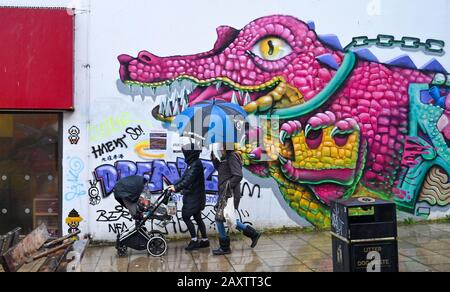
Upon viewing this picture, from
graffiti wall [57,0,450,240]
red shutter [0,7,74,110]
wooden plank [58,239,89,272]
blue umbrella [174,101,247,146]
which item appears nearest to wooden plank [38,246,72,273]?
wooden plank [58,239,89,272]

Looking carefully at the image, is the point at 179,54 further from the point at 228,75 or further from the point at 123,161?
the point at 123,161

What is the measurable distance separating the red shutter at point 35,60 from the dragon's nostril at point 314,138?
437cm

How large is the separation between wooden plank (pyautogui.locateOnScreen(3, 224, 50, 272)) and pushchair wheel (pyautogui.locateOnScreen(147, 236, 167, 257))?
1.98m

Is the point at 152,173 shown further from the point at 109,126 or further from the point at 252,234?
the point at 252,234

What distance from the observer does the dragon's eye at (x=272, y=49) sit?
31.9 ft

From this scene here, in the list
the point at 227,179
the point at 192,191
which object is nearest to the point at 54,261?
the point at 192,191

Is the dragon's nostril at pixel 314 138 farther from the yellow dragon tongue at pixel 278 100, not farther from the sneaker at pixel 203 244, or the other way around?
the sneaker at pixel 203 244

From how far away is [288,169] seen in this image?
9.69m

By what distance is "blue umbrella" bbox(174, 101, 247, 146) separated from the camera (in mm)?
9500

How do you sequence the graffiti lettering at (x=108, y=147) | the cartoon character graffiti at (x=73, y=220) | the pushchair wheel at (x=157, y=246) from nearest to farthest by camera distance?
the pushchair wheel at (x=157, y=246), the cartoon character graffiti at (x=73, y=220), the graffiti lettering at (x=108, y=147)

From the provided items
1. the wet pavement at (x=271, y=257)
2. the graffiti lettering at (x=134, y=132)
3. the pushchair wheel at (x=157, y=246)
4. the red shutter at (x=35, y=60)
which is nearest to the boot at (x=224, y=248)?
the wet pavement at (x=271, y=257)

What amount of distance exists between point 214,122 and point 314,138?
1.92 metres

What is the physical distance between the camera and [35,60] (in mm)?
8930
